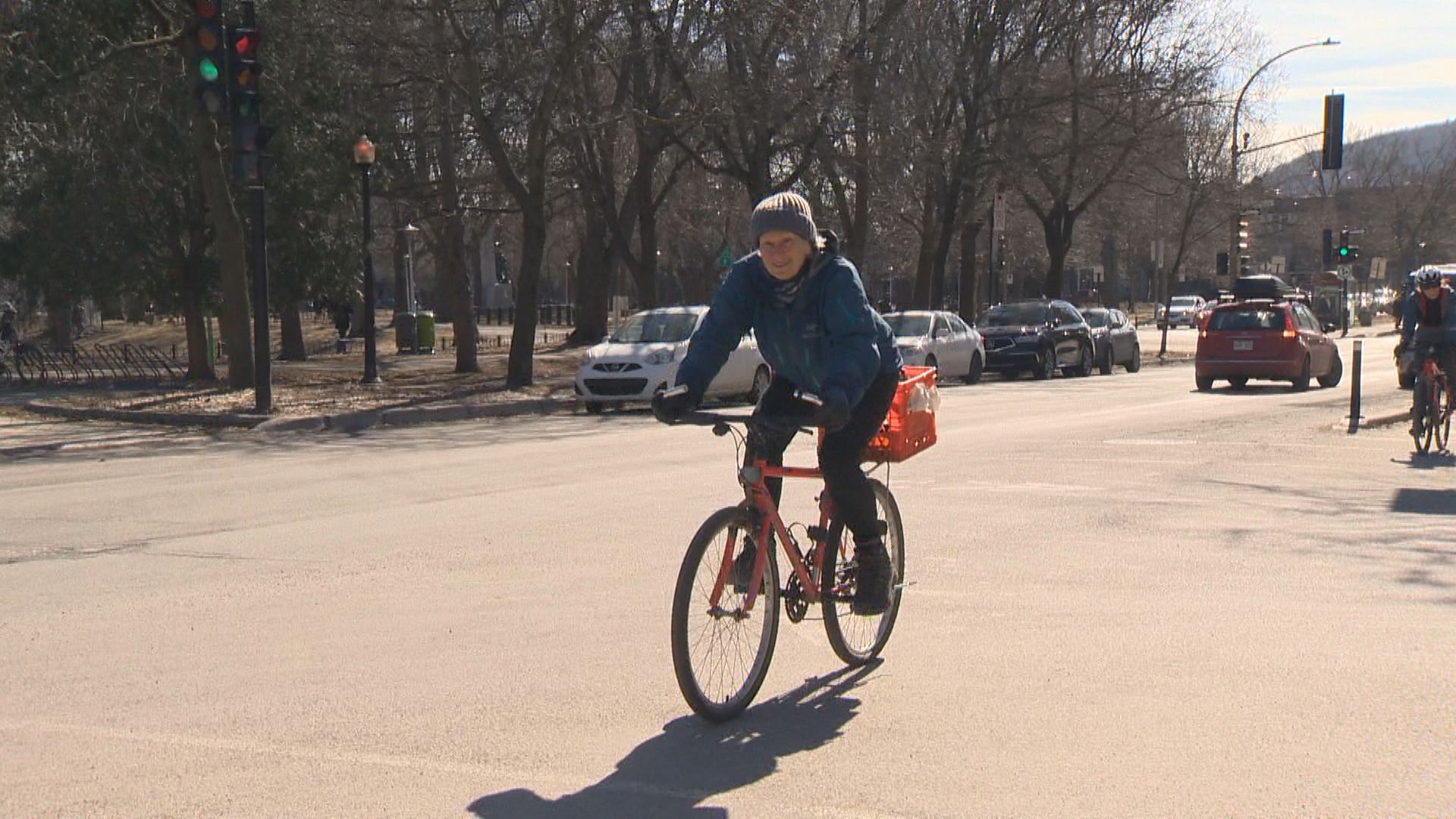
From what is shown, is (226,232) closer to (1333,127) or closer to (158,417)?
(158,417)

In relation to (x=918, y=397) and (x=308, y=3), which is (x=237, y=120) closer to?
(x=308, y=3)

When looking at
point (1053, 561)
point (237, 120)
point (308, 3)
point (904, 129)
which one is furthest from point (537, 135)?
point (1053, 561)

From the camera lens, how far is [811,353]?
18.4ft

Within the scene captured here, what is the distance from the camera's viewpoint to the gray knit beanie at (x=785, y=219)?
5.44m

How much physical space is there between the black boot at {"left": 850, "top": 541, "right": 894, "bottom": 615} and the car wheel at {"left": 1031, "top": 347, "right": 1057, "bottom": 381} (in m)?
27.5

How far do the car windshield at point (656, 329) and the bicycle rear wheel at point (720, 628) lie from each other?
1805cm

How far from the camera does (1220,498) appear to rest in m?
12.0

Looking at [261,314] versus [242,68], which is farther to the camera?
[261,314]

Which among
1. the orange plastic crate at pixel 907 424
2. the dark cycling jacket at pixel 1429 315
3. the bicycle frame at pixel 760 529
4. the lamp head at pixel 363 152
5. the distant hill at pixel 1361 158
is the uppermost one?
the distant hill at pixel 1361 158

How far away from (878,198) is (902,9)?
9277 millimetres

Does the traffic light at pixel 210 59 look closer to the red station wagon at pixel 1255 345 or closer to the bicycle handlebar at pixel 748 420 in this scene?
the bicycle handlebar at pixel 748 420

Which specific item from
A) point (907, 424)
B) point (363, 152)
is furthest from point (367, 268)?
point (907, 424)

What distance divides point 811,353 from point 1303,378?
22928 millimetres

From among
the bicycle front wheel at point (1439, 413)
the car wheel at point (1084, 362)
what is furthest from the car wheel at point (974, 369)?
the bicycle front wheel at point (1439, 413)
